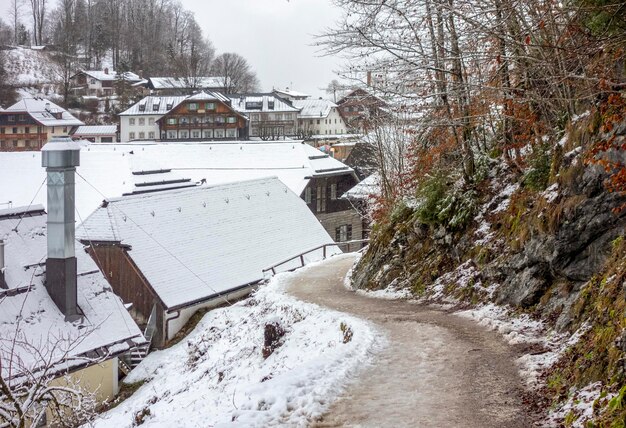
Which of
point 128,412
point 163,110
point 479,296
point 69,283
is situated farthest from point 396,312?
point 163,110

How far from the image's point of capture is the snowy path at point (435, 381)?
8.56 metres

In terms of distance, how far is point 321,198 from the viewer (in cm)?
4884

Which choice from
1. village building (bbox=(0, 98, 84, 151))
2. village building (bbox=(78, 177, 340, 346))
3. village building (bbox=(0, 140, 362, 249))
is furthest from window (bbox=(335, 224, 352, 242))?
village building (bbox=(0, 98, 84, 151))

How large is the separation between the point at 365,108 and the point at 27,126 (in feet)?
208

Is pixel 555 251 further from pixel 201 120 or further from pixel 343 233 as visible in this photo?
pixel 201 120

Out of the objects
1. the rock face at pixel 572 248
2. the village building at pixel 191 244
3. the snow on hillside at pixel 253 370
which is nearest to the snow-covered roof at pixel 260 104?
the village building at pixel 191 244

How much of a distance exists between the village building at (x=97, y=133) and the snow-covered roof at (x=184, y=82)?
75.4 ft

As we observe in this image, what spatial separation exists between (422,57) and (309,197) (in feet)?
107

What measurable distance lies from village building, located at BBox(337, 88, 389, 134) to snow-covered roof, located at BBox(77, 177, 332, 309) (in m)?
6.33

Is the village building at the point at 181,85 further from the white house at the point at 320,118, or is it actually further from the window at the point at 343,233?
the window at the point at 343,233

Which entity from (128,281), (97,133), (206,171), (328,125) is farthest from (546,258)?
(328,125)

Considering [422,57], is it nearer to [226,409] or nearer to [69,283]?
[226,409]

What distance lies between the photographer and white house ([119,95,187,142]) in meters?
88.5

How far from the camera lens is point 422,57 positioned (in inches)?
590
